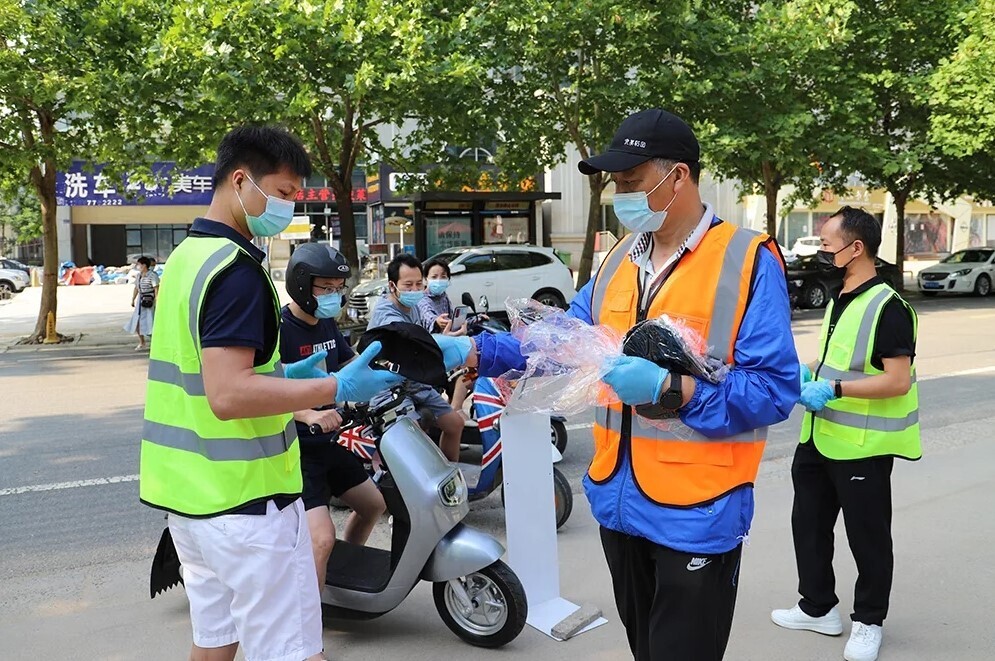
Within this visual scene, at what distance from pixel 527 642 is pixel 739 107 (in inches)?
648

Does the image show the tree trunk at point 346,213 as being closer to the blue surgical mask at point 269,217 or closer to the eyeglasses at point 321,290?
the eyeglasses at point 321,290

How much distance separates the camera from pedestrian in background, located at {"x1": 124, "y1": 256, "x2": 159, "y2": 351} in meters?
14.6

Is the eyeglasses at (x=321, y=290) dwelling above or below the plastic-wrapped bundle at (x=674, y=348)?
above

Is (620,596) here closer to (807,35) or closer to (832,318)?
(832,318)

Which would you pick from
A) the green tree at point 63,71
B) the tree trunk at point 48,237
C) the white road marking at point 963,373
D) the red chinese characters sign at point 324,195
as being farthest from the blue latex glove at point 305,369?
the red chinese characters sign at point 324,195

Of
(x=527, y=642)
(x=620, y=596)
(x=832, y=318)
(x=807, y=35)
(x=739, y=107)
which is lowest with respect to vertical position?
(x=527, y=642)

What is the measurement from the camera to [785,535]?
197 inches

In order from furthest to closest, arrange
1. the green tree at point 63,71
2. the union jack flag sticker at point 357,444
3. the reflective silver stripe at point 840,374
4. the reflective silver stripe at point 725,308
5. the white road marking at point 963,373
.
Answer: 1. the green tree at point 63,71
2. the white road marking at point 963,373
3. the union jack flag sticker at point 357,444
4. the reflective silver stripe at point 840,374
5. the reflective silver stripe at point 725,308

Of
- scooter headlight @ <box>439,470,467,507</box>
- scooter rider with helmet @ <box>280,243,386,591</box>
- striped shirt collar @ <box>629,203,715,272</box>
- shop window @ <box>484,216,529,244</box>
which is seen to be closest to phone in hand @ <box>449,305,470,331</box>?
scooter rider with helmet @ <box>280,243,386,591</box>

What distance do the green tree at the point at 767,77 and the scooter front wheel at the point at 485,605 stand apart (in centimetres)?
1417

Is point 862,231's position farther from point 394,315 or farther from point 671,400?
point 394,315

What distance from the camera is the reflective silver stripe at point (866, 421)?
11.5 ft

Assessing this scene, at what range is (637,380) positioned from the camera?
2070 millimetres

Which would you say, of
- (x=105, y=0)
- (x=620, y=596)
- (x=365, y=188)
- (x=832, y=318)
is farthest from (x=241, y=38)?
(x=365, y=188)
